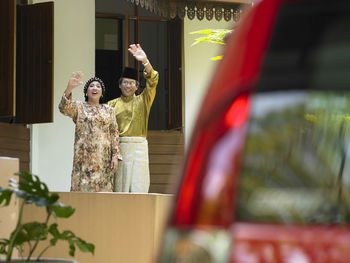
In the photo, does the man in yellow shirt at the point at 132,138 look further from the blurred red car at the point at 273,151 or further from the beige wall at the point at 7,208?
the blurred red car at the point at 273,151

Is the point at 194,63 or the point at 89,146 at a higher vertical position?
the point at 194,63

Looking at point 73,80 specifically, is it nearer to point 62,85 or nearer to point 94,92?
point 94,92

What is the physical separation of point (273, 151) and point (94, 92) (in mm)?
7302

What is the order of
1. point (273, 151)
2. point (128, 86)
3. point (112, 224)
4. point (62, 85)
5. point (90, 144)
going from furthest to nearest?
point (62, 85) < point (128, 86) < point (90, 144) < point (112, 224) < point (273, 151)

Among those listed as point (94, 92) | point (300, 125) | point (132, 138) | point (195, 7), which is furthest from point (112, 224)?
point (195, 7)

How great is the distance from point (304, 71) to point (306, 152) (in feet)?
0.32

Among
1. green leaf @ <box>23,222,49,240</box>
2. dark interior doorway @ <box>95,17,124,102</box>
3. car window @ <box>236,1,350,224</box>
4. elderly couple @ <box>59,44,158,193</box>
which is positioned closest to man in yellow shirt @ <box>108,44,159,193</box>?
elderly couple @ <box>59,44,158,193</box>

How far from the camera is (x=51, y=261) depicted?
93.9 inches

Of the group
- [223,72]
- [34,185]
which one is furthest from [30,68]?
[223,72]

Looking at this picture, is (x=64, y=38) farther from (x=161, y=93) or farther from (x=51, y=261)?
(x=51, y=261)

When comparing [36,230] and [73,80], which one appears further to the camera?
[73,80]

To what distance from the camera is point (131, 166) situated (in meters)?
8.47

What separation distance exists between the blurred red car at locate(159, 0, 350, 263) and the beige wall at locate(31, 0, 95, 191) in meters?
9.79

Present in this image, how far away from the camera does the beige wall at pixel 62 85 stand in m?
10.7
